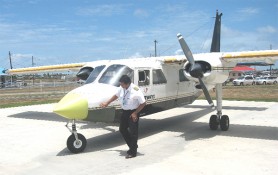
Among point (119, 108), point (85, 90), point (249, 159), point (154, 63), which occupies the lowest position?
point (249, 159)

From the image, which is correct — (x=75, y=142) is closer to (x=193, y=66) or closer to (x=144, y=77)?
(x=144, y=77)

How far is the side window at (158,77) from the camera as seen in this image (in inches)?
477

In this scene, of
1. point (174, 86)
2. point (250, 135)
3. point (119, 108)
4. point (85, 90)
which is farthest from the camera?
point (174, 86)

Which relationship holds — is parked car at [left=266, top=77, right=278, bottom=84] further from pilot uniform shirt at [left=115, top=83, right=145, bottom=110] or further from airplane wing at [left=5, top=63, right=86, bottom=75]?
pilot uniform shirt at [left=115, top=83, right=145, bottom=110]

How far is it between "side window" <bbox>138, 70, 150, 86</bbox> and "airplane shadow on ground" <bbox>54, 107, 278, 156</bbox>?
1939mm

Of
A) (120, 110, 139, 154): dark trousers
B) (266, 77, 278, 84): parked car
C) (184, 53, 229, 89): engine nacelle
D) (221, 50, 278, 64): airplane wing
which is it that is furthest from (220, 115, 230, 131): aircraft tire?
(266, 77, 278, 84): parked car

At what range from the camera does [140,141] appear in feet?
35.6

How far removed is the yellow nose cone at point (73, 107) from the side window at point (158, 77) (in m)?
3.73

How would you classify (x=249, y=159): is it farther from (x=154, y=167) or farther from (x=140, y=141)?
(x=140, y=141)

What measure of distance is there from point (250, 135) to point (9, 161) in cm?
805

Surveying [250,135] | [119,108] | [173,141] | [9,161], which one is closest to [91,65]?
[119,108]

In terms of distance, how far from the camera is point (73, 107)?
347 inches

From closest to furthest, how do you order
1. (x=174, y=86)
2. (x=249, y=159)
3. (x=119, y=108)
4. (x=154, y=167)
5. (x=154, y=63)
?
1. (x=154, y=167)
2. (x=249, y=159)
3. (x=119, y=108)
4. (x=154, y=63)
5. (x=174, y=86)

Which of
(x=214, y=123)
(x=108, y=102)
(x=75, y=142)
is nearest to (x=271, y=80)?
(x=214, y=123)
